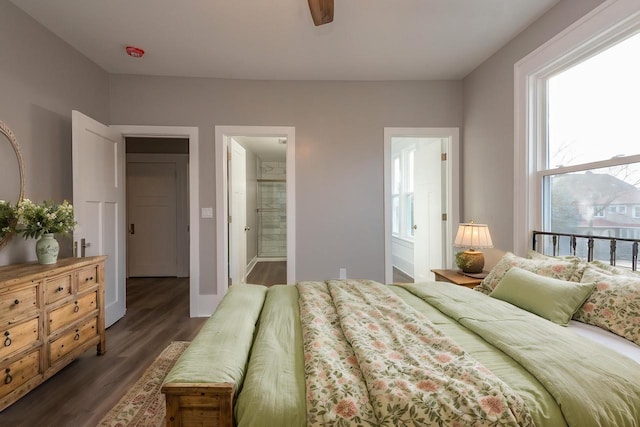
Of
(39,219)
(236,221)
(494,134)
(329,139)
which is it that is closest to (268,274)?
(236,221)

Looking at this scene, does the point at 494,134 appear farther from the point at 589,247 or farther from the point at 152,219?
the point at 152,219

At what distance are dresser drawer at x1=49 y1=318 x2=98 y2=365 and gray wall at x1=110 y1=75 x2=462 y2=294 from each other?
3.66ft

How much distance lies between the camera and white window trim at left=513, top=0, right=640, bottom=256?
6.91ft

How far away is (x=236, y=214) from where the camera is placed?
157 inches

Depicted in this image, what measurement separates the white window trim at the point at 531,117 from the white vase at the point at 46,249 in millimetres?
3627

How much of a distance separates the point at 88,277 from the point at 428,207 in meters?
3.70

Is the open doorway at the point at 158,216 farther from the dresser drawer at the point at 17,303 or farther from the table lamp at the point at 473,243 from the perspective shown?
the table lamp at the point at 473,243

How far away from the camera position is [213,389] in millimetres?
938

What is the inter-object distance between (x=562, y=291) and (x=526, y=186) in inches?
45.8

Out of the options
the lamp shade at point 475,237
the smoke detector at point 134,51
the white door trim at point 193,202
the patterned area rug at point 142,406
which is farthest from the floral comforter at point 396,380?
the smoke detector at point 134,51

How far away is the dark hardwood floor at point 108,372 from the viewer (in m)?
1.75

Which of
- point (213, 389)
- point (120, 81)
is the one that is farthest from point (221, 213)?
point (213, 389)

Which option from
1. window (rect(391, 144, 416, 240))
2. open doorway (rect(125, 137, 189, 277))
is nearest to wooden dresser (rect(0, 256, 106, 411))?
open doorway (rect(125, 137, 189, 277))

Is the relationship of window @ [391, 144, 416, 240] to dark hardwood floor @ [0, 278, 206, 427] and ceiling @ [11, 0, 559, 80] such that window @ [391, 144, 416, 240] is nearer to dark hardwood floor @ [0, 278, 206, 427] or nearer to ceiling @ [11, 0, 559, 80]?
ceiling @ [11, 0, 559, 80]
